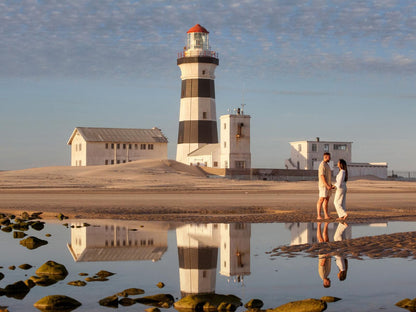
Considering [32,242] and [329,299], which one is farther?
[32,242]

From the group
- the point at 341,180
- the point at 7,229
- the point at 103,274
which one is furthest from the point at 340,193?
the point at 103,274

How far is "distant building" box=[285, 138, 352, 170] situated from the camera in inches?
2466

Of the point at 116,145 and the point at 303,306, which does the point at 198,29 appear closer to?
the point at 116,145

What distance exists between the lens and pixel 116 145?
62.8 m

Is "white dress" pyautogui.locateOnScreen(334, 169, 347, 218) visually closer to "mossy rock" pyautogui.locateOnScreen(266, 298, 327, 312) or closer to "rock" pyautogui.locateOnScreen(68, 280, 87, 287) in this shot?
"rock" pyautogui.locateOnScreen(68, 280, 87, 287)

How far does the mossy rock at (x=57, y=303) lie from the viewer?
22.8ft

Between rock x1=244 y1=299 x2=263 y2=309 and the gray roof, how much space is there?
5587 centimetres

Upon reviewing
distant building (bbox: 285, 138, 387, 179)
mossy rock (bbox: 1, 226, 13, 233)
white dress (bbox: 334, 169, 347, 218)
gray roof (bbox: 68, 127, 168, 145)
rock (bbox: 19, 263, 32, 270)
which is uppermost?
gray roof (bbox: 68, 127, 168, 145)

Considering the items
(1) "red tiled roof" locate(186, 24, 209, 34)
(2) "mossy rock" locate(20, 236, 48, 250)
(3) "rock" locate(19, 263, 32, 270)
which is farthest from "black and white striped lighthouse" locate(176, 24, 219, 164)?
(3) "rock" locate(19, 263, 32, 270)

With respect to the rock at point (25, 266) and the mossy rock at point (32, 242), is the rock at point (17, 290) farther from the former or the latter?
the mossy rock at point (32, 242)

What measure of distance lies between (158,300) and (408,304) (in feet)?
→ 8.93

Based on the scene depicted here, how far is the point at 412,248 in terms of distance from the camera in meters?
11.0

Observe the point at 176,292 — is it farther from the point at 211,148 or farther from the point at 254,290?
the point at 211,148

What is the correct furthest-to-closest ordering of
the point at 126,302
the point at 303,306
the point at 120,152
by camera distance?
the point at 120,152
the point at 126,302
the point at 303,306
